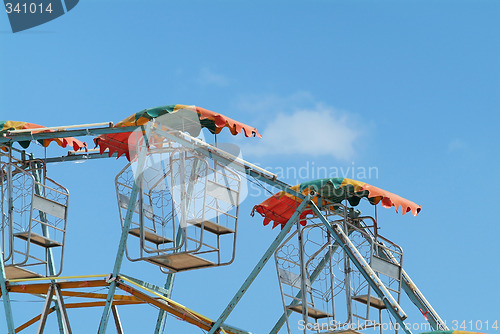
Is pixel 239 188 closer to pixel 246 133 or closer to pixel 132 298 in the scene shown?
pixel 246 133

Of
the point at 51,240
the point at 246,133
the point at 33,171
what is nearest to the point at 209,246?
the point at 246,133

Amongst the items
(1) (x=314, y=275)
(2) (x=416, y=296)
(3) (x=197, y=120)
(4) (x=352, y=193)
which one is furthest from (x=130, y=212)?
(2) (x=416, y=296)


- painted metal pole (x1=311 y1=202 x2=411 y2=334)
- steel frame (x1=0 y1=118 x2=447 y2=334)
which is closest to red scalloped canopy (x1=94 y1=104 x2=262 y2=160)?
steel frame (x1=0 y1=118 x2=447 y2=334)

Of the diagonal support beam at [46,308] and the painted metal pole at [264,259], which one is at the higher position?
the painted metal pole at [264,259]

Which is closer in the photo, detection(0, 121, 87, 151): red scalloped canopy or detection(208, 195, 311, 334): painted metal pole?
detection(208, 195, 311, 334): painted metal pole

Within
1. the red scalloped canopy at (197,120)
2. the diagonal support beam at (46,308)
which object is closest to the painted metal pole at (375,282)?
the red scalloped canopy at (197,120)

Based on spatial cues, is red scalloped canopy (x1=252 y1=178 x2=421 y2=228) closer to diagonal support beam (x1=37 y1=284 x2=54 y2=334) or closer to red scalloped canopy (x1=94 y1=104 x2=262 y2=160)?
red scalloped canopy (x1=94 y1=104 x2=262 y2=160)

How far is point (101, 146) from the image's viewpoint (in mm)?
27875

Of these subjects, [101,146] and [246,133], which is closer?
[246,133]

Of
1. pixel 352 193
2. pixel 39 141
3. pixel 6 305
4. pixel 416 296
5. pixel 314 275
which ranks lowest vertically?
pixel 6 305

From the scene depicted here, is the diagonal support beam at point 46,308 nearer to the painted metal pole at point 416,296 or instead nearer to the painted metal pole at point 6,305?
the painted metal pole at point 6,305

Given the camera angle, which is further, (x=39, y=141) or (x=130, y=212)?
(x=39, y=141)

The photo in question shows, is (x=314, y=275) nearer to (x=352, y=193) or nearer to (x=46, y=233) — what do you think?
(x=352, y=193)

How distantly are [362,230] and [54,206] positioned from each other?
23.8 ft
